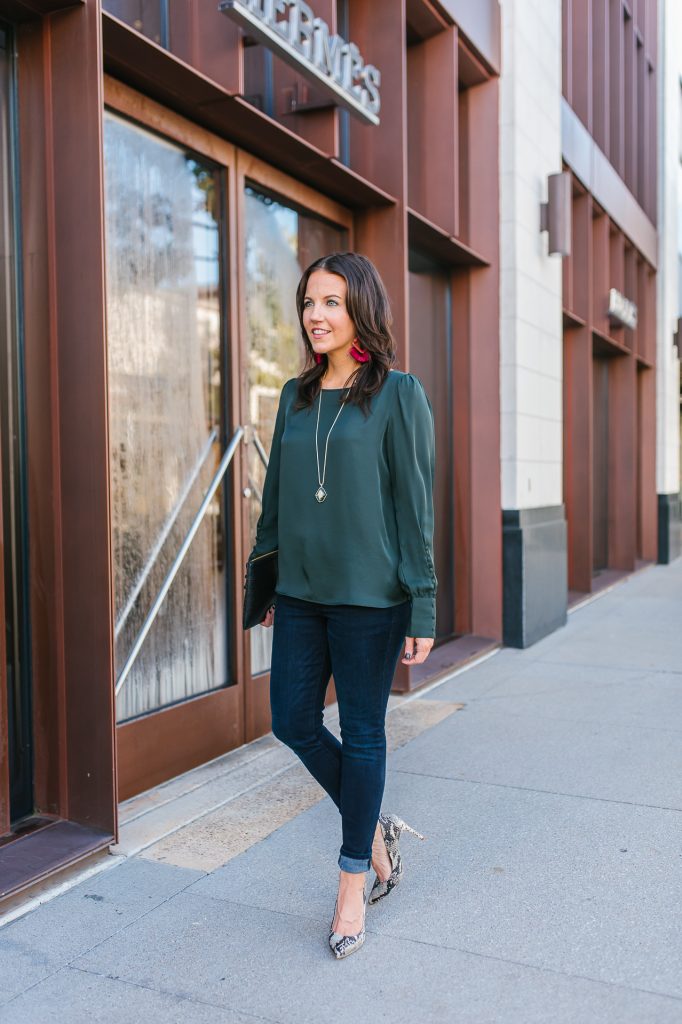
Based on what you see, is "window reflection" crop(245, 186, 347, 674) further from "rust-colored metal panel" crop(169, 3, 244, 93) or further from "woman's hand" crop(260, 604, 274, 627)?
"woman's hand" crop(260, 604, 274, 627)

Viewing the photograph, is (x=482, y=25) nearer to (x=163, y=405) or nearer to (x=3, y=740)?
(x=163, y=405)

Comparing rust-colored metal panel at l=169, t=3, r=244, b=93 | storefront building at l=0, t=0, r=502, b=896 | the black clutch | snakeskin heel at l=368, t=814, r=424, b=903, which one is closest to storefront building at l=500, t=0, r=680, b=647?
storefront building at l=0, t=0, r=502, b=896

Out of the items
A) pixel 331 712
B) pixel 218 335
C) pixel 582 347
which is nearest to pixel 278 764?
pixel 331 712

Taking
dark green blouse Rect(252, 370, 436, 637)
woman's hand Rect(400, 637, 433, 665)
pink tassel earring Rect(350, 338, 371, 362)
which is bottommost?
woman's hand Rect(400, 637, 433, 665)

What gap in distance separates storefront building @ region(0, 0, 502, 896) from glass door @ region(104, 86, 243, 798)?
0.04 ft

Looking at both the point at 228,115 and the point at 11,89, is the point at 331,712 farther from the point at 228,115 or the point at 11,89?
the point at 11,89

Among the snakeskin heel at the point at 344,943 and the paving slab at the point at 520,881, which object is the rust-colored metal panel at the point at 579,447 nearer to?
the paving slab at the point at 520,881

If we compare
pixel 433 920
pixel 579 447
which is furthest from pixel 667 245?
pixel 433 920

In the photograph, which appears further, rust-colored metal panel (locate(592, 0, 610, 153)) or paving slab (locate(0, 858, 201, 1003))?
rust-colored metal panel (locate(592, 0, 610, 153))

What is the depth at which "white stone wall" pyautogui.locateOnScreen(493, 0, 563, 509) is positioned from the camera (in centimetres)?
742

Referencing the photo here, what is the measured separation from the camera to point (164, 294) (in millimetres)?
4383

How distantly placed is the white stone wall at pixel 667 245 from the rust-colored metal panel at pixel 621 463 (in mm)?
1687

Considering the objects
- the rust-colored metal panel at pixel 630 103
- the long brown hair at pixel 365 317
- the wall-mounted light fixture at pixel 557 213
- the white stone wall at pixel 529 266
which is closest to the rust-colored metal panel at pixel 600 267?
the rust-colored metal panel at pixel 630 103

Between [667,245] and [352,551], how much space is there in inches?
534
